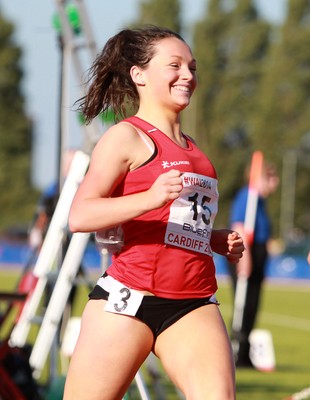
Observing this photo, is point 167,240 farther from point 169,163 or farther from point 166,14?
point 166,14

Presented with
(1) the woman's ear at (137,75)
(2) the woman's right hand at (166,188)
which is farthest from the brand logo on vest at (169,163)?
(1) the woman's ear at (137,75)

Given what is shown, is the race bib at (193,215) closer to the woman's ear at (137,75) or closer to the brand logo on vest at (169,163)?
the brand logo on vest at (169,163)

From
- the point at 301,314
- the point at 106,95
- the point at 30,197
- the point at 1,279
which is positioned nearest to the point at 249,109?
the point at 30,197

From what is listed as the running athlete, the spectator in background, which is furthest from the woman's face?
the spectator in background

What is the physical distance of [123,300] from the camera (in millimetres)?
5246

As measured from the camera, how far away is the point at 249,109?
8244 cm

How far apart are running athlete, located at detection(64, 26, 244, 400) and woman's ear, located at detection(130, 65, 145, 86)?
12cm

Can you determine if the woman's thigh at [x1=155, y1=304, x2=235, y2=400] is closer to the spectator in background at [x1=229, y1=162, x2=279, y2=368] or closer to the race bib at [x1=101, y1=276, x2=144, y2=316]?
the race bib at [x1=101, y1=276, x2=144, y2=316]

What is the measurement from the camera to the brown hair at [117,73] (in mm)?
5703

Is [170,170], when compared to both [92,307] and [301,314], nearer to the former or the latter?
[92,307]

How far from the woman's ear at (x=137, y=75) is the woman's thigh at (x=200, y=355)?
98 centimetres

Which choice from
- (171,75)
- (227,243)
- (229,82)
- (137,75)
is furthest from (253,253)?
(229,82)

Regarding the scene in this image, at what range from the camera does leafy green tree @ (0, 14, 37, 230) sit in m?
77.9

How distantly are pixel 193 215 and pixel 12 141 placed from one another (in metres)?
75.5
